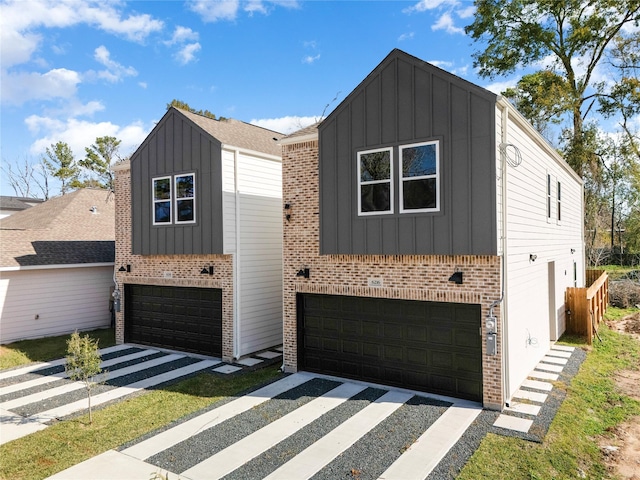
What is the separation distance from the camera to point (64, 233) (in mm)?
17438

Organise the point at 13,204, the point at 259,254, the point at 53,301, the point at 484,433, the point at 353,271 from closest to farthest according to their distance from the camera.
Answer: the point at 484,433
the point at 353,271
the point at 259,254
the point at 53,301
the point at 13,204

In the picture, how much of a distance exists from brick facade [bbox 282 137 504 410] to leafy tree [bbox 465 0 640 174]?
21.8 m

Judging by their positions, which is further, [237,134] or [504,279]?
[237,134]

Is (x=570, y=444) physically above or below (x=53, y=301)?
below

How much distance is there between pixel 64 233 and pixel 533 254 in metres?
17.0

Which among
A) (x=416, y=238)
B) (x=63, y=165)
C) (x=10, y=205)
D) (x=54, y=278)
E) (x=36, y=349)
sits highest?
(x=63, y=165)

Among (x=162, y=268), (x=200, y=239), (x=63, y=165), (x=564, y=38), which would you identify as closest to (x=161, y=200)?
(x=200, y=239)

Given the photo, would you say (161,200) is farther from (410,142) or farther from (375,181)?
(410,142)

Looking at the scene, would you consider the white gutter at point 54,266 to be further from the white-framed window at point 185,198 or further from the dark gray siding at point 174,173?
the white-framed window at point 185,198

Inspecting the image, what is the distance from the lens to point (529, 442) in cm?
646

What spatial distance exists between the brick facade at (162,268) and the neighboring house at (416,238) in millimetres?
1983

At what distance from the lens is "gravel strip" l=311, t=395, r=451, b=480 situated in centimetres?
578

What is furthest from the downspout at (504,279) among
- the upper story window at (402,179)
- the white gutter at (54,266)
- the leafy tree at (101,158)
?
the leafy tree at (101,158)

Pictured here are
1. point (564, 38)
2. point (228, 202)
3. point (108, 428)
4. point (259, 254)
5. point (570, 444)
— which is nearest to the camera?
point (570, 444)
